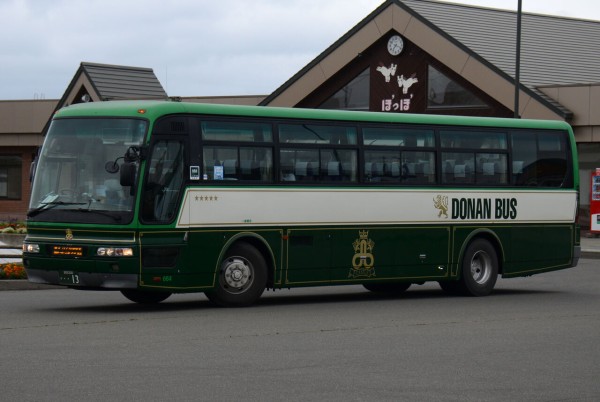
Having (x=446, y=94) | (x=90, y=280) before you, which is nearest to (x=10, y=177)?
(x=446, y=94)

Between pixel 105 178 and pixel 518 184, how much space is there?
7996 millimetres

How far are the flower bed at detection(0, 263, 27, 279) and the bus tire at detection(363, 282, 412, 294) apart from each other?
5.96m

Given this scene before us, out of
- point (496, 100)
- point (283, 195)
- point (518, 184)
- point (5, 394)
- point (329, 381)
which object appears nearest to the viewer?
point (5, 394)

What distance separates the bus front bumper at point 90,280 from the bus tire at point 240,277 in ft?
4.94

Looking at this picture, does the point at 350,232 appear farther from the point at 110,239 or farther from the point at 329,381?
the point at 329,381

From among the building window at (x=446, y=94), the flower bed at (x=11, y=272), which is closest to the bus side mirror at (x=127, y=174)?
the flower bed at (x=11, y=272)

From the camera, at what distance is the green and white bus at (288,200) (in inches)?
658

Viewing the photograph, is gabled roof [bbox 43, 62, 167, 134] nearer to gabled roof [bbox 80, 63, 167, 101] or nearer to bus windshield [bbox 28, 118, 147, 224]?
gabled roof [bbox 80, 63, 167, 101]

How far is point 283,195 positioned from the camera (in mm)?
18266

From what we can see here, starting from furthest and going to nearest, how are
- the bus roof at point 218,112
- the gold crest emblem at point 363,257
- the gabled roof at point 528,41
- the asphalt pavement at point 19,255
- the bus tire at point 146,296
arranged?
the gabled roof at point 528,41, the asphalt pavement at point 19,255, the gold crest emblem at point 363,257, the bus tire at point 146,296, the bus roof at point 218,112

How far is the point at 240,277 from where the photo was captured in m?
17.8

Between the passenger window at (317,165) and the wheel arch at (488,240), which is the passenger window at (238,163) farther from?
the wheel arch at (488,240)

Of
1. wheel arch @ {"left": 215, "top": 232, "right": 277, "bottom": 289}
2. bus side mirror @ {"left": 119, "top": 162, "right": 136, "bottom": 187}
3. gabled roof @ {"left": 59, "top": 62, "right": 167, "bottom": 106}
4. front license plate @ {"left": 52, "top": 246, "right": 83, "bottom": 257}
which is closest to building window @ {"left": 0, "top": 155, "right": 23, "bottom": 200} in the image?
gabled roof @ {"left": 59, "top": 62, "right": 167, "bottom": 106}

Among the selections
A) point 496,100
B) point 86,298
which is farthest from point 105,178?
point 496,100
